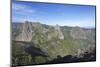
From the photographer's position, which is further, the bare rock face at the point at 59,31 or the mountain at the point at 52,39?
the bare rock face at the point at 59,31

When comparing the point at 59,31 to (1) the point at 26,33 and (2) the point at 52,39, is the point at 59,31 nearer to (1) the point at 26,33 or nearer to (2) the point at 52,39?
(2) the point at 52,39

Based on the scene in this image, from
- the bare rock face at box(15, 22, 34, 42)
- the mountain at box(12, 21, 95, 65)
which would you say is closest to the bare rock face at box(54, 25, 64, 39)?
the mountain at box(12, 21, 95, 65)

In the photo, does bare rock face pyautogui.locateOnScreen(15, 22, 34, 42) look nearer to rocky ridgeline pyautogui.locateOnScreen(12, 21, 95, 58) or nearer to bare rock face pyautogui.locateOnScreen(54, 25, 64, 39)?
rocky ridgeline pyautogui.locateOnScreen(12, 21, 95, 58)

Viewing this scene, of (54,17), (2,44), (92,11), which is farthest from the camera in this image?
(92,11)

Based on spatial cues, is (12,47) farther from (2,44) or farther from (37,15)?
(37,15)

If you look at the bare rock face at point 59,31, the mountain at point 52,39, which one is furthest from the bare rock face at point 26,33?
the bare rock face at point 59,31

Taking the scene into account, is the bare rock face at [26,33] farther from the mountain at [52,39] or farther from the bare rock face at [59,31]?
the bare rock face at [59,31]

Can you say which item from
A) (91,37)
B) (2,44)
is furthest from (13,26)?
(91,37)
